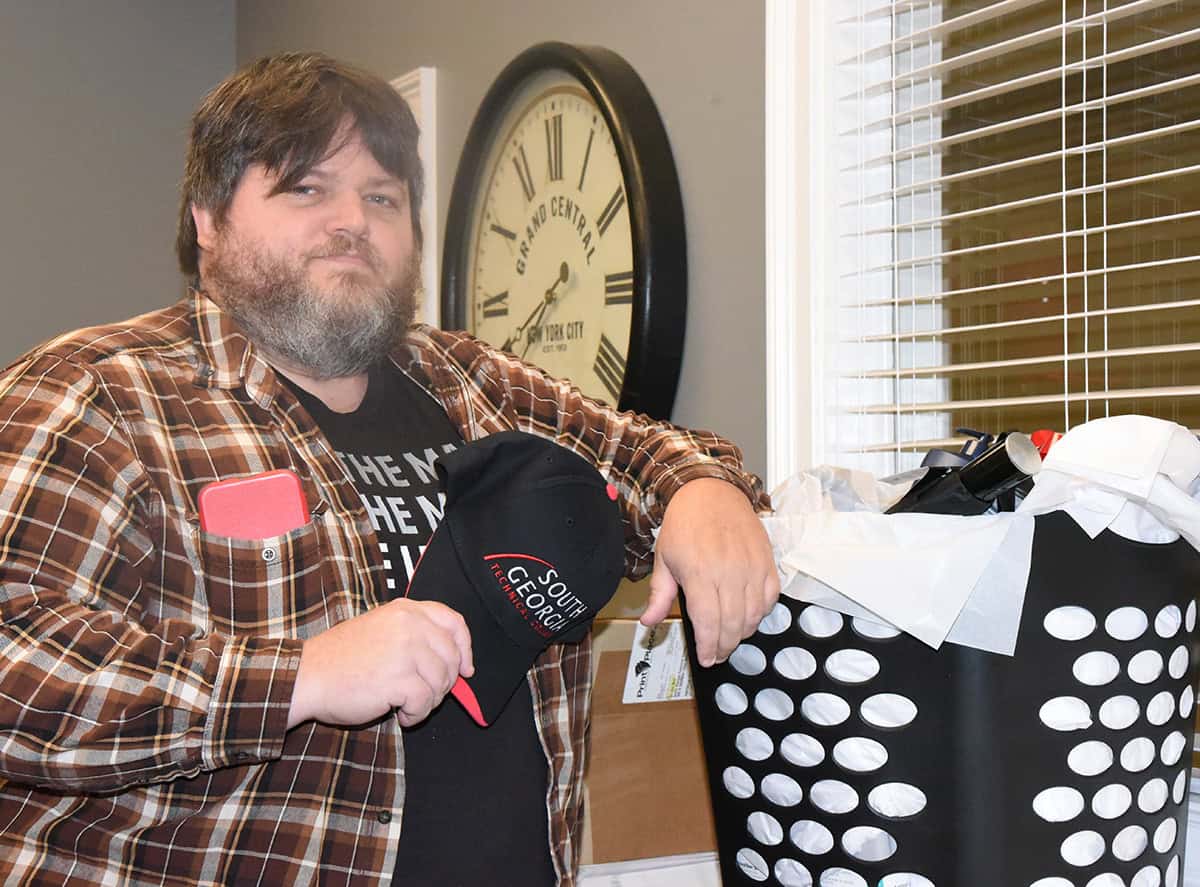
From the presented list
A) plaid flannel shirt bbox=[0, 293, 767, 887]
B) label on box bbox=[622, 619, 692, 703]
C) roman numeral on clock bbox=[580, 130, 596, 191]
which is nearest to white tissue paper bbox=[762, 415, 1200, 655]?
plaid flannel shirt bbox=[0, 293, 767, 887]

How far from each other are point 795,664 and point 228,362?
0.60 meters

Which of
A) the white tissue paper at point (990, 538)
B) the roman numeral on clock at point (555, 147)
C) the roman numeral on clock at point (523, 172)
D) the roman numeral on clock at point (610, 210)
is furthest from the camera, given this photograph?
the roman numeral on clock at point (523, 172)

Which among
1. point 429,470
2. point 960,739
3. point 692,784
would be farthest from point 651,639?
point 960,739

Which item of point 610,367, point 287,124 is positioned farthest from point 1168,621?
point 610,367

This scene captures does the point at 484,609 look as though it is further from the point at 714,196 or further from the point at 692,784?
the point at 714,196

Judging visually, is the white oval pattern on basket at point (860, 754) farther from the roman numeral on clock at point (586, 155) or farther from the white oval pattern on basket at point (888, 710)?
the roman numeral on clock at point (586, 155)

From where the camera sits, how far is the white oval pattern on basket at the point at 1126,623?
2.58 ft

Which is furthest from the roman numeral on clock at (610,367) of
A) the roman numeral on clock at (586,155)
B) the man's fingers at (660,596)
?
the man's fingers at (660,596)

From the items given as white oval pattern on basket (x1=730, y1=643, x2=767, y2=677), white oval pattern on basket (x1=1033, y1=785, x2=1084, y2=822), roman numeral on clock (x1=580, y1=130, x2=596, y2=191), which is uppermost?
roman numeral on clock (x1=580, y1=130, x2=596, y2=191)

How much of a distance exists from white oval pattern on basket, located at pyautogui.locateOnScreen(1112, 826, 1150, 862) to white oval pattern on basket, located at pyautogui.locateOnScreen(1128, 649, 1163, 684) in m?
0.10

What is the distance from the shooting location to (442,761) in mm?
1126

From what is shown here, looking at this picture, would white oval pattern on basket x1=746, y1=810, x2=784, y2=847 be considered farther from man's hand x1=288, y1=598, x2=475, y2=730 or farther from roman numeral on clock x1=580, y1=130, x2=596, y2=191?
roman numeral on clock x1=580, y1=130, x2=596, y2=191

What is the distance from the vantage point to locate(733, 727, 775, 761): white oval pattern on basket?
0.86 metres

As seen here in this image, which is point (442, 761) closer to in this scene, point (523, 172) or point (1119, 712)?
point (1119, 712)
